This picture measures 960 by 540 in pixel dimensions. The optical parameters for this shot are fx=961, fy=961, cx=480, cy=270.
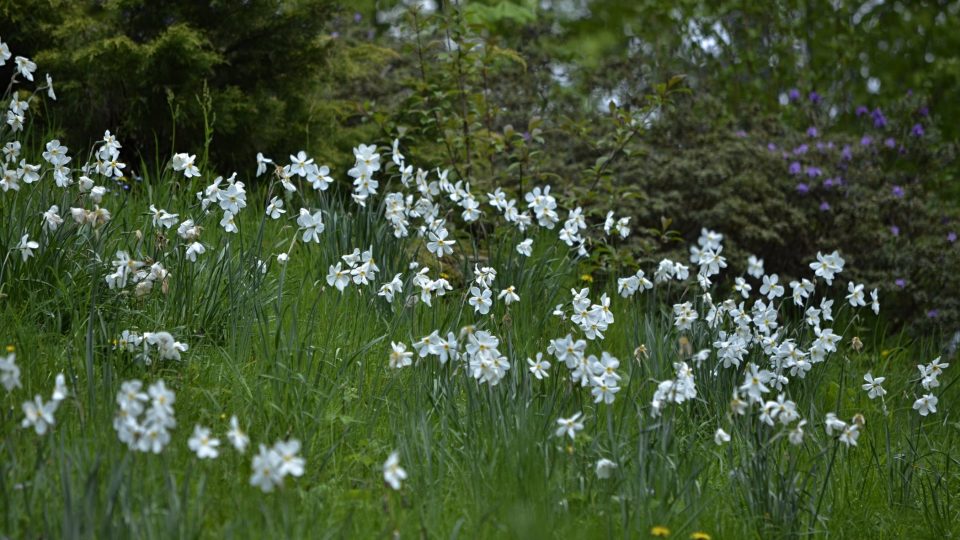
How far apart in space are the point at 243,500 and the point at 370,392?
31.1 inches

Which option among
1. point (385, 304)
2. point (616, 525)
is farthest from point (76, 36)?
point (616, 525)

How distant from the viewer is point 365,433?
2.95m

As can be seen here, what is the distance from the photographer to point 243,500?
2.38m

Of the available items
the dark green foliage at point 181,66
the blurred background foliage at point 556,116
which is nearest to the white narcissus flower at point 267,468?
the blurred background foliage at point 556,116

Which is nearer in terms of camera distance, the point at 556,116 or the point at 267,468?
the point at 267,468

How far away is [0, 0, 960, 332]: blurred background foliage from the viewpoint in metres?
5.02

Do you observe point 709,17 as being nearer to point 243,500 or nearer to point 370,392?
point 370,392

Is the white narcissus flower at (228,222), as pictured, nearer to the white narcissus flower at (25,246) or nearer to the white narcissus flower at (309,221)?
the white narcissus flower at (309,221)

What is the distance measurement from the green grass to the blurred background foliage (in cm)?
87

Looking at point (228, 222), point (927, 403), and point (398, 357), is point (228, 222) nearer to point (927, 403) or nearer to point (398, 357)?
point (398, 357)

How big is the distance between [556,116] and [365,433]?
14.5ft

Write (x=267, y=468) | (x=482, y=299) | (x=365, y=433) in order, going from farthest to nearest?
(x=482, y=299)
(x=365, y=433)
(x=267, y=468)

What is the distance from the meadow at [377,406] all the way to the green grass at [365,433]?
0.4 inches

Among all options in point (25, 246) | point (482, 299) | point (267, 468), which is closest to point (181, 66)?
point (25, 246)
